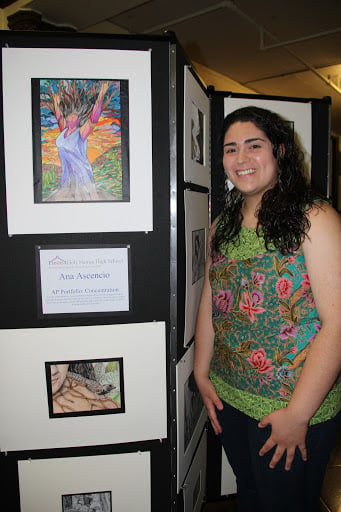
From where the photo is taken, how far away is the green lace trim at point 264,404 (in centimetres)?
100

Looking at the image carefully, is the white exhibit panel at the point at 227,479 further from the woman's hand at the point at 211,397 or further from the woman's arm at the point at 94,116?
the woman's arm at the point at 94,116

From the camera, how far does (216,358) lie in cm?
123

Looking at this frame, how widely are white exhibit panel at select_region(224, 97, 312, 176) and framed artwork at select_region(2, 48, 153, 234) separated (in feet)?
2.28

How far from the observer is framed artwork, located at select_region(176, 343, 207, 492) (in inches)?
50.2

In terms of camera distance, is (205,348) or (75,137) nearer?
(75,137)

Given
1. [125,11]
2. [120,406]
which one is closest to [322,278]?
[120,406]

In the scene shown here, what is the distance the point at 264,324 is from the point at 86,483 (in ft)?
2.83

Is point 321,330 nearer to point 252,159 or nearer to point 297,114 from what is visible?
point 252,159

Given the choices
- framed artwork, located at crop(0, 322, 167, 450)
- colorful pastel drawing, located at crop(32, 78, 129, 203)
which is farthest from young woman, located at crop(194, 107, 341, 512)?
colorful pastel drawing, located at crop(32, 78, 129, 203)

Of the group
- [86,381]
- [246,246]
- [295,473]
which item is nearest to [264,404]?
[295,473]

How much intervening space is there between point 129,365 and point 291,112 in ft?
4.42

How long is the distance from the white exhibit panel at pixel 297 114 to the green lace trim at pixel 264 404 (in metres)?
1.08

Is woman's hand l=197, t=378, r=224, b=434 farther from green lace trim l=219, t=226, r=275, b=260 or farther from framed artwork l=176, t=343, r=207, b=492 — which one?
green lace trim l=219, t=226, r=275, b=260

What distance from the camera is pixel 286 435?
978mm
